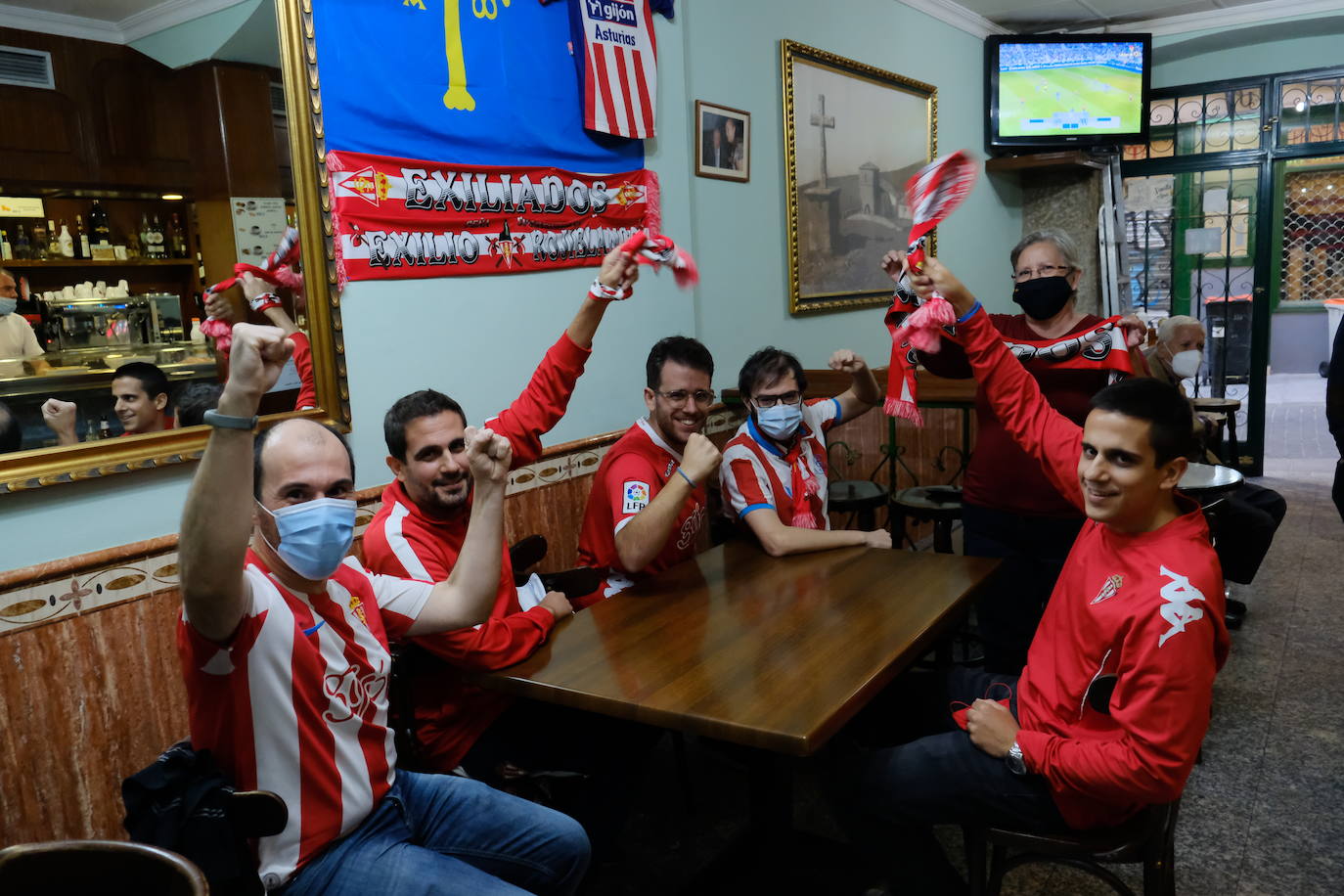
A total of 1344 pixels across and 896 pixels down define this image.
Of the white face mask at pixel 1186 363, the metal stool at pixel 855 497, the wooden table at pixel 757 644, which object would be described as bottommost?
the metal stool at pixel 855 497

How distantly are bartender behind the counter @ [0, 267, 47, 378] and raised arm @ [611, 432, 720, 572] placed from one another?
1332mm

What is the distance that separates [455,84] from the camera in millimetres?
2836

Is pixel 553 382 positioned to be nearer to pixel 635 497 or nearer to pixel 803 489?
pixel 635 497

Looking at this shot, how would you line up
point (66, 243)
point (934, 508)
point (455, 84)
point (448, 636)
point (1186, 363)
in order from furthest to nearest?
point (1186, 363)
point (934, 508)
point (455, 84)
point (66, 243)
point (448, 636)

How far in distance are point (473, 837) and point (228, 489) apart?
2.64ft

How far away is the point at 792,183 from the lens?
14.4 ft

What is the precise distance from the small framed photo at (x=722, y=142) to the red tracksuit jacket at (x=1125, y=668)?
2.54 m

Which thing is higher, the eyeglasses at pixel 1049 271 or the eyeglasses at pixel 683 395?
the eyeglasses at pixel 1049 271

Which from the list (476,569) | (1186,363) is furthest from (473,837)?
(1186,363)

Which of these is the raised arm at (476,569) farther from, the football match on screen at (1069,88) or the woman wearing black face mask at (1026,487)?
the football match on screen at (1069,88)

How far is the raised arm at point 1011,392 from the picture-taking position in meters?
2.07

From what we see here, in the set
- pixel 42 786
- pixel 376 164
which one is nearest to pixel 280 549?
pixel 42 786

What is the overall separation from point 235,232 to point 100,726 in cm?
119

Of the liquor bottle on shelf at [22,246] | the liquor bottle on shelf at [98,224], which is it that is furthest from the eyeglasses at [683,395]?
the liquor bottle on shelf at [22,246]
